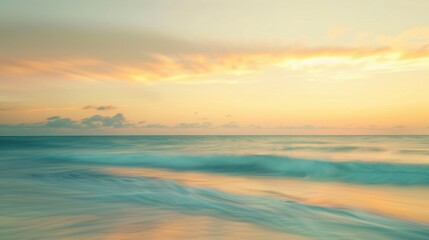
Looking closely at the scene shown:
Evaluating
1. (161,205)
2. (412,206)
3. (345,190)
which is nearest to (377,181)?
(345,190)

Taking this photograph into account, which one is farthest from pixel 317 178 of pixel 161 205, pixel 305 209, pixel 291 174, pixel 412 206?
pixel 161 205

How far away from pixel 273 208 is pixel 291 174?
30.8 ft

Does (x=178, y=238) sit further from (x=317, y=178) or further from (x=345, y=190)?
(x=317, y=178)

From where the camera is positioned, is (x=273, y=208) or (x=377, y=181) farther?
(x=377, y=181)

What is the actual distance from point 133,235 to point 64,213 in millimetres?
2298

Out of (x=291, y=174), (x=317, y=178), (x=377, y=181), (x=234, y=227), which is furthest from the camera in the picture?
(x=291, y=174)

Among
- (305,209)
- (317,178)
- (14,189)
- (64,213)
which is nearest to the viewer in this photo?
(64,213)

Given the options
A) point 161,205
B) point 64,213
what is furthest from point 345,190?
point 64,213

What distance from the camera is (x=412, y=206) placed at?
28.9 ft

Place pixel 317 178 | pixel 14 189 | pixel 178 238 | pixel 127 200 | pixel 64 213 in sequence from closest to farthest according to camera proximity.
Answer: pixel 178 238 → pixel 64 213 → pixel 127 200 → pixel 14 189 → pixel 317 178

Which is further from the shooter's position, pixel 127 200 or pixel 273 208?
pixel 127 200

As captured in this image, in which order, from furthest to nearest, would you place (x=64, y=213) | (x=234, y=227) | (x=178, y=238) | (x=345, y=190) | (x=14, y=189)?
1. (x=345, y=190)
2. (x=14, y=189)
3. (x=64, y=213)
4. (x=234, y=227)
5. (x=178, y=238)

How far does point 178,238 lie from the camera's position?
17.8 ft

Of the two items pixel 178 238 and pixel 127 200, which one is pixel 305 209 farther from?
pixel 127 200
